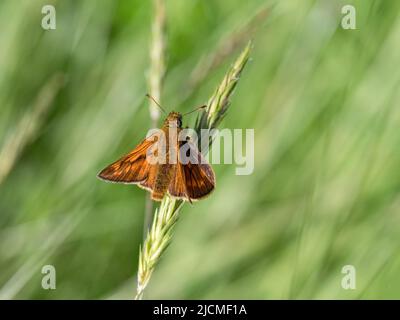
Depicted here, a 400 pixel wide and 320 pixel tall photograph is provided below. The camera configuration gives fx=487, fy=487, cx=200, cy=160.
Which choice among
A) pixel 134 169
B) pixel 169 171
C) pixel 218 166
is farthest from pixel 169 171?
pixel 218 166

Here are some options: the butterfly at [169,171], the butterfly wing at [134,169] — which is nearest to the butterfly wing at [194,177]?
the butterfly at [169,171]

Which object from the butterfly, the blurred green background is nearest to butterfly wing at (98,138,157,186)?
the butterfly

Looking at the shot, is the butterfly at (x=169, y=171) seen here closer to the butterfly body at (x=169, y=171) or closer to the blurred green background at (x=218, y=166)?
the butterfly body at (x=169, y=171)

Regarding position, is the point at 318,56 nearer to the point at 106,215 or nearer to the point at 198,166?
the point at 198,166

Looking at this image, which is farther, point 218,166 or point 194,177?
point 218,166

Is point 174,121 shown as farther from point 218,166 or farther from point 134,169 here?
point 218,166
